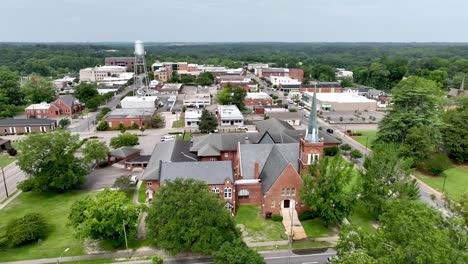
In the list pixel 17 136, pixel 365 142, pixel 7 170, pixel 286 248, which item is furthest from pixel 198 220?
pixel 17 136

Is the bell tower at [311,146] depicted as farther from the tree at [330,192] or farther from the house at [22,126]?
the house at [22,126]

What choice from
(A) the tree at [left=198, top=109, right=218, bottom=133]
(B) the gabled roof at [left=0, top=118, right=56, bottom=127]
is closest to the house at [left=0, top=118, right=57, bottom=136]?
(B) the gabled roof at [left=0, top=118, right=56, bottom=127]

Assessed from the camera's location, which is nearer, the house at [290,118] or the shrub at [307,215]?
the shrub at [307,215]

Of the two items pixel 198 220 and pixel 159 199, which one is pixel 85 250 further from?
pixel 198 220

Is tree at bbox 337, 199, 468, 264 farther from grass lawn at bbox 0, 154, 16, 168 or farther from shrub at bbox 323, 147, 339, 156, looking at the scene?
grass lawn at bbox 0, 154, 16, 168

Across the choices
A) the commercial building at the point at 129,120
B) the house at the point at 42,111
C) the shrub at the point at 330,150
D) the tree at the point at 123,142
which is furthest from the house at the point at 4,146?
the shrub at the point at 330,150

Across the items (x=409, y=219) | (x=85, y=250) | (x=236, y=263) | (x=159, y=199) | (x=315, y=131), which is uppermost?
(x=315, y=131)
